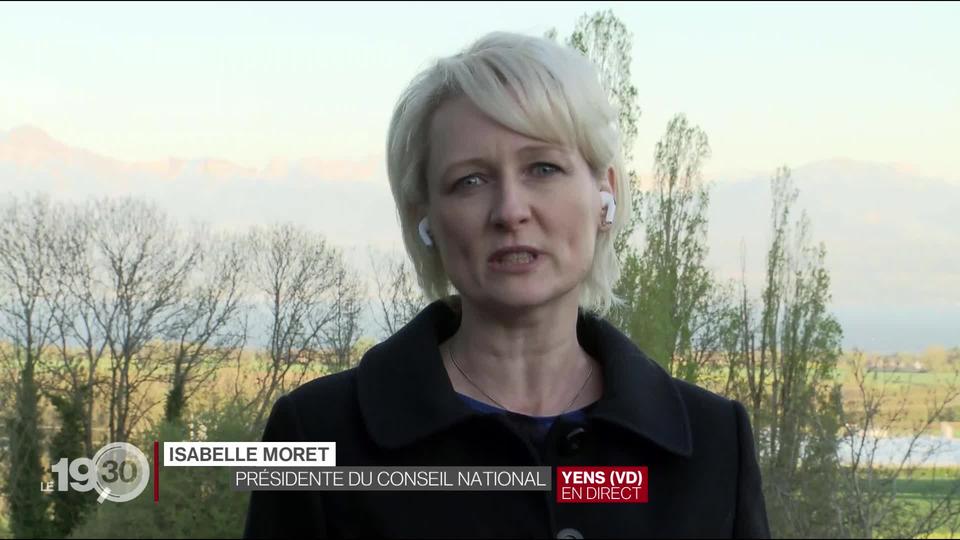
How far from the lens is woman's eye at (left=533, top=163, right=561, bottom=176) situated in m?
1.48

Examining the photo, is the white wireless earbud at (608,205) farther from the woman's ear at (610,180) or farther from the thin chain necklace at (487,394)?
the thin chain necklace at (487,394)

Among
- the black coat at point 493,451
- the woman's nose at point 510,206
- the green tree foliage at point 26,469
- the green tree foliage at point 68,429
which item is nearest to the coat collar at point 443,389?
the black coat at point 493,451

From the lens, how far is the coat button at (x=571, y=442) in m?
1.52

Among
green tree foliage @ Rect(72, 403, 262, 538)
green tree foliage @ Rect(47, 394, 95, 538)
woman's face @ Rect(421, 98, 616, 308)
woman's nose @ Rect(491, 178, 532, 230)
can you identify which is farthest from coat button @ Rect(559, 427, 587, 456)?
green tree foliage @ Rect(47, 394, 95, 538)

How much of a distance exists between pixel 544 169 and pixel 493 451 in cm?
38

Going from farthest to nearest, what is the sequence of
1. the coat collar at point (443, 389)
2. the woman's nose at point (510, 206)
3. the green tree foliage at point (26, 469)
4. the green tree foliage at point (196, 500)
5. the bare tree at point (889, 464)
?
the green tree foliage at point (26, 469)
the green tree foliage at point (196, 500)
the bare tree at point (889, 464)
the coat collar at point (443, 389)
the woman's nose at point (510, 206)

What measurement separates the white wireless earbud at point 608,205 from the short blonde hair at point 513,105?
3 cm

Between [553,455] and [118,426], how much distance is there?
1448cm

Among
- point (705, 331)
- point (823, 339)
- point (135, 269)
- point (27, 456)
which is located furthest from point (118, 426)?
point (823, 339)

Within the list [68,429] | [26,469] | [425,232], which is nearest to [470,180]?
[425,232]

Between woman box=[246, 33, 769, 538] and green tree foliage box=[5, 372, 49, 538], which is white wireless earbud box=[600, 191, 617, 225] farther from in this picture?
green tree foliage box=[5, 372, 49, 538]

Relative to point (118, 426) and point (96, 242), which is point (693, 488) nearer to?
point (118, 426)

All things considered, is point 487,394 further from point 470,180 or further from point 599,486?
point 470,180

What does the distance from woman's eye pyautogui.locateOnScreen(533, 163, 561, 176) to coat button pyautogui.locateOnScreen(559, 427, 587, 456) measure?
342 mm
